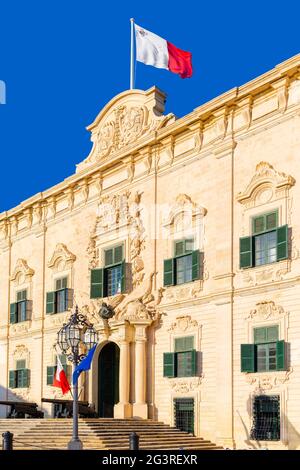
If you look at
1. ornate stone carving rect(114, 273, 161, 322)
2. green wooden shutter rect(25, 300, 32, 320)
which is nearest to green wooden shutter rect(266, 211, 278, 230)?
ornate stone carving rect(114, 273, 161, 322)

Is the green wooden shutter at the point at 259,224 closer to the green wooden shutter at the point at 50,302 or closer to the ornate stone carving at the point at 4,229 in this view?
the green wooden shutter at the point at 50,302

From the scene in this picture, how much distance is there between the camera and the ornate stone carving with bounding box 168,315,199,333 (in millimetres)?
22094

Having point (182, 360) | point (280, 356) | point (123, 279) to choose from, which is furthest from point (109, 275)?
point (280, 356)

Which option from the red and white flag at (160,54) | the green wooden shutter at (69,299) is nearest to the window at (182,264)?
the green wooden shutter at (69,299)

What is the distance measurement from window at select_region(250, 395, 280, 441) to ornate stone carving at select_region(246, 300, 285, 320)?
212 centimetres

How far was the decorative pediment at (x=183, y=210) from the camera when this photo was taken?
22562mm

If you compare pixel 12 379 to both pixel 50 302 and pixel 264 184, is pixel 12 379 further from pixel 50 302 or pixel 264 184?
pixel 264 184

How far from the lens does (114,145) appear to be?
86.5 feet

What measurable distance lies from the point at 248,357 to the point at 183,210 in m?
5.44

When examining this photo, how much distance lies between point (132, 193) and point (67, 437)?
8623 mm

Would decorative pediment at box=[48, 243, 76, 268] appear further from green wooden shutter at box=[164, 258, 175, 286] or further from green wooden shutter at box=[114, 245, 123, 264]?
green wooden shutter at box=[164, 258, 175, 286]
